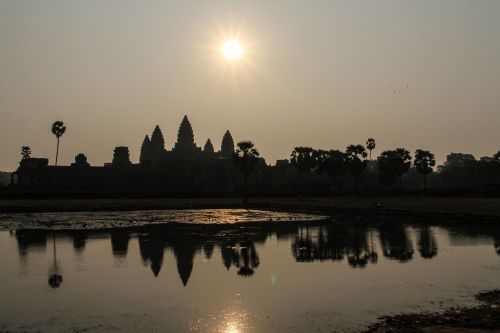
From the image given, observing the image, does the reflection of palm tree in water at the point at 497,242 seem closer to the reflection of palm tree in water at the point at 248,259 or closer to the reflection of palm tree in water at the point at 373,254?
the reflection of palm tree in water at the point at 373,254

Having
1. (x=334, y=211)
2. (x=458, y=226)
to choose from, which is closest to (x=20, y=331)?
(x=458, y=226)

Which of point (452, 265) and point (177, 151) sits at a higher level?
point (177, 151)

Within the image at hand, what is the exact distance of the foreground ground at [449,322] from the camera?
39.1ft

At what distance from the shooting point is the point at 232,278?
19.2 meters

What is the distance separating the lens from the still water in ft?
44.7

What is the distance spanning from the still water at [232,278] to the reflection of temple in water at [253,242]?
89mm

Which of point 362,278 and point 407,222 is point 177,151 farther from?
point 362,278

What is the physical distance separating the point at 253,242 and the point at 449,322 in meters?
18.3

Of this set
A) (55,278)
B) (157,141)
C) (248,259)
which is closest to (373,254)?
(248,259)

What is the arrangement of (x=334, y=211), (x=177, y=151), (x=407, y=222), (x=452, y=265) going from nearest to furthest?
1. (x=452, y=265)
2. (x=407, y=222)
3. (x=334, y=211)
4. (x=177, y=151)

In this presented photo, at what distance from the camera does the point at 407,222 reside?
A: 146 ft

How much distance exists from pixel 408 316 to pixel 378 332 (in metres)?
1.85

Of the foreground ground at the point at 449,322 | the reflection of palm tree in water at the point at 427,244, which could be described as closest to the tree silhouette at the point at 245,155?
the reflection of palm tree in water at the point at 427,244

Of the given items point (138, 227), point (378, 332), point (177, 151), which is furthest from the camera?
point (177, 151)
